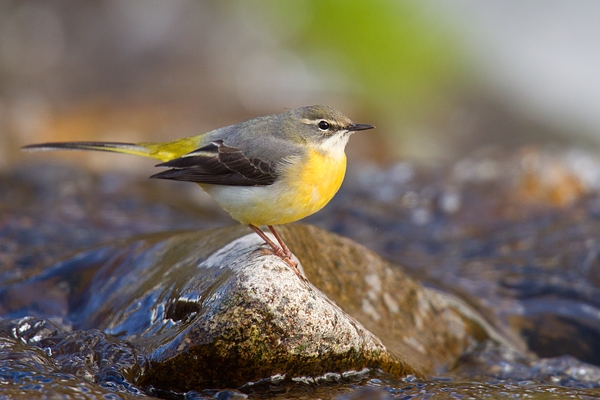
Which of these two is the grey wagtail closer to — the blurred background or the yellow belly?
the yellow belly

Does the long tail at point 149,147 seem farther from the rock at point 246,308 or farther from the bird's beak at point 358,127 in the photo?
the bird's beak at point 358,127

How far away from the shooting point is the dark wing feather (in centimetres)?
596

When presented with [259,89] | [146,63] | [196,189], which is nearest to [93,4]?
[146,63]

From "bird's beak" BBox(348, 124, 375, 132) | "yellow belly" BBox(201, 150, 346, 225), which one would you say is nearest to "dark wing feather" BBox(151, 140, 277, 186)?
"yellow belly" BBox(201, 150, 346, 225)

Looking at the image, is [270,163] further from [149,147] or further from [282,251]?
[149,147]

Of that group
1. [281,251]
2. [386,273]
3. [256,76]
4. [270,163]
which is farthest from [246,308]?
[256,76]

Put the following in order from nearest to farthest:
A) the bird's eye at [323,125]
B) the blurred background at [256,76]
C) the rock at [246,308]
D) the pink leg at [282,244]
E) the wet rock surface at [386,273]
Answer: the rock at [246,308], the wet rock surface at [386,273], the pink leg at [282,244], the bird's eye at [323,125], the blurred background at [256,76]

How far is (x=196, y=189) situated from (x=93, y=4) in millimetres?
7395

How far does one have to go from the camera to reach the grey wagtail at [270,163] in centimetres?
562

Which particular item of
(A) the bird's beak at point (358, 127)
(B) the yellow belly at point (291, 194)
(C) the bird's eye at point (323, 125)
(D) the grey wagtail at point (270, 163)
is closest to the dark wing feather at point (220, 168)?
(D) the grey wagtail at point (270, 163)

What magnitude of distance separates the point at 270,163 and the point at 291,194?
499 mm

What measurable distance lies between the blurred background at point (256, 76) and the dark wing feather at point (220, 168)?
670 centimetres

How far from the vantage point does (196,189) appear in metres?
11.7

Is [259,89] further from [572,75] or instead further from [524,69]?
[572,75]
